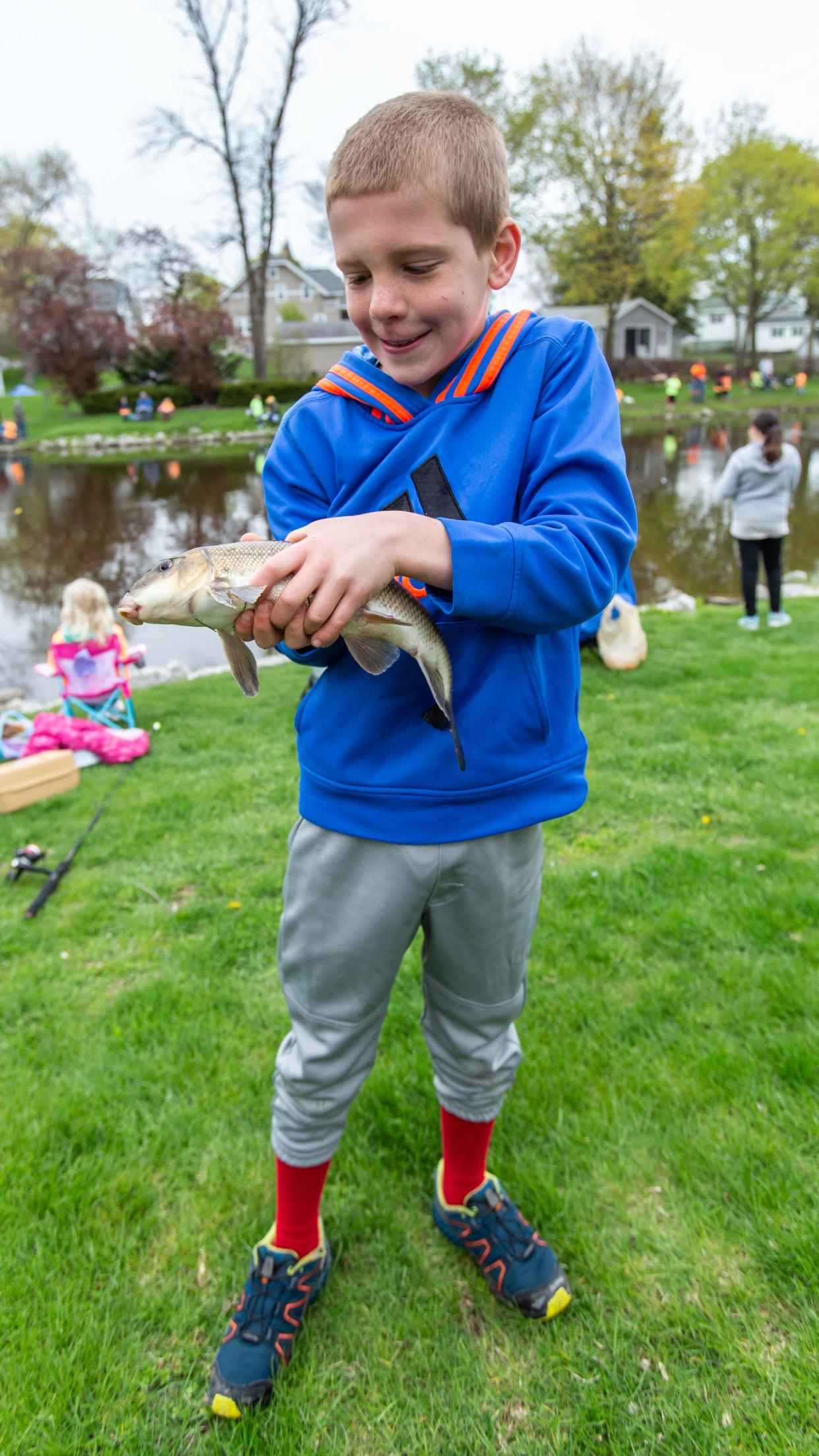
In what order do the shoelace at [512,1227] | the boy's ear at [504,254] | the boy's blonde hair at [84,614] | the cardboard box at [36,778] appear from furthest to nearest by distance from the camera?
the boy's blonde hair at [84,614] → the cardboard box at [36,778] → the shoelace at [512,1227] → the boy's ear at [504,254]

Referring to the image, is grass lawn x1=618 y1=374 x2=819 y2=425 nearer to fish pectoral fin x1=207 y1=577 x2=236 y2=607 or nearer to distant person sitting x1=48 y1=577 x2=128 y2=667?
distant person sitting x1=48 y1=577 x2=128 y2=667

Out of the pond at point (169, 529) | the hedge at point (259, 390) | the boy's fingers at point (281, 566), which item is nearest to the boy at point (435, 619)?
the boy's fingers at point (281, 566)

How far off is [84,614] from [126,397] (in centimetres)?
3766

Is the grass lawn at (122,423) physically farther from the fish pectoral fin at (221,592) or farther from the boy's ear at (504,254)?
the fish pectoral fin at (221,592)

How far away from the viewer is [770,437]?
8.12 m

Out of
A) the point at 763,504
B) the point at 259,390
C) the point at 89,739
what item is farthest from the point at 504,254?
the point at 259,390

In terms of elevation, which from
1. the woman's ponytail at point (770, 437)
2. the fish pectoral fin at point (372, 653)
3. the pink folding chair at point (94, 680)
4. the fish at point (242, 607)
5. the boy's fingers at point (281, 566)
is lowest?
the pink folding chair at point (94, 680)

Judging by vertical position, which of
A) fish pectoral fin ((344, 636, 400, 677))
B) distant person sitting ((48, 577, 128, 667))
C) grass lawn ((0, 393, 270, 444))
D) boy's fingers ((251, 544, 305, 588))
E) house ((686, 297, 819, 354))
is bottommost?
distant person sitting ((48, 577, 128, 667))

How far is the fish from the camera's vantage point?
1.37 metres

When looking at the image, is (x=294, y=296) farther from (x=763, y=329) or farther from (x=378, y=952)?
(x=378, y=952)

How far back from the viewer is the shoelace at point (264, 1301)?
76.0 inches

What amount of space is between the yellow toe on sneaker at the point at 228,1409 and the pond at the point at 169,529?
713 cm

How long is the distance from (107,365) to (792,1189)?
46744mm

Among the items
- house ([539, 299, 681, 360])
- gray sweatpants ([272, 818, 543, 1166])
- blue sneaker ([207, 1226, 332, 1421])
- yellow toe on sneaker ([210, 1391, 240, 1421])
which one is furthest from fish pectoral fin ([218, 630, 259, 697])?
house ([539, 299, 681, 360])
